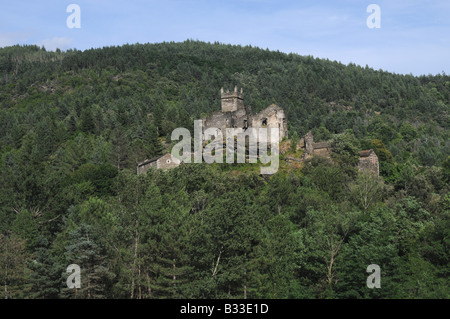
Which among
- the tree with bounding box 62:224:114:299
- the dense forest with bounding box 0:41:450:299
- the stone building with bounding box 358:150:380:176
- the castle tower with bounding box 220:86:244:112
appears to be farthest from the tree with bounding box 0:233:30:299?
the stone building with bounding box 358:150:380:176

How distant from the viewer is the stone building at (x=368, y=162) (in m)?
76.5

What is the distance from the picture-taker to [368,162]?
77.1 meters

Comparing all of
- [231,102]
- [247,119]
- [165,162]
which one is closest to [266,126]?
[247,119]

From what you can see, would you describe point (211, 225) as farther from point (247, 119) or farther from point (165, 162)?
point (247, 119)

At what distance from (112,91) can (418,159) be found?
8967 centimetres

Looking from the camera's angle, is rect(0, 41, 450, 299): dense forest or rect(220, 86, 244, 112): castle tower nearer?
rect(0, 41, 450, 299): dense forest

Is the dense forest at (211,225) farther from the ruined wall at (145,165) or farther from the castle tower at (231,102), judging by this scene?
the castle tower at (231,102)

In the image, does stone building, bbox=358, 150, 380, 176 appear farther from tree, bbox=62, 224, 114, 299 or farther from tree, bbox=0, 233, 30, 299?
tree, bbox=0, 233, 30, 299

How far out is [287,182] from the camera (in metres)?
63.5

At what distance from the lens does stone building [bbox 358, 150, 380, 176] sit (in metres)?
76.5

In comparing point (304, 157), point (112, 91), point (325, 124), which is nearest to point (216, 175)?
point (304, 157)

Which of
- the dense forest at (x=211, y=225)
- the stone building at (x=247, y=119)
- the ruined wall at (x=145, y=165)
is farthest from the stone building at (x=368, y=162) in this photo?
the ruined wall at (x=145, y=165)

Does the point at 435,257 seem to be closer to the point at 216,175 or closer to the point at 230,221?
the point at 230,221
